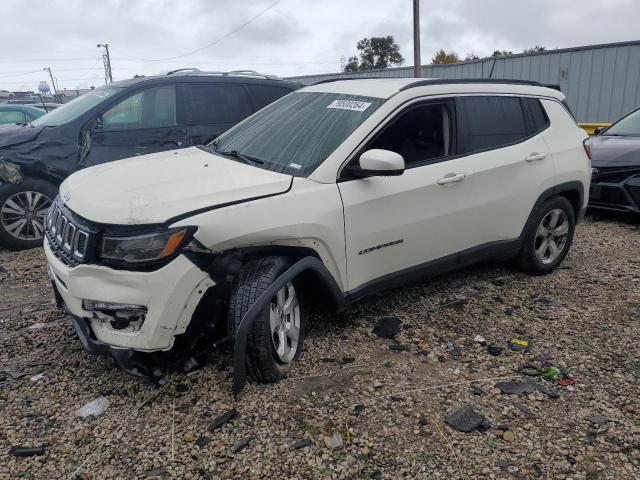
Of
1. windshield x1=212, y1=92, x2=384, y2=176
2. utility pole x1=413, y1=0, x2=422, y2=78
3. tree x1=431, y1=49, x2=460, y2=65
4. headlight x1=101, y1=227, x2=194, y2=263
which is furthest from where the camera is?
tree x1=431, y1=49, x2=460, y2=65

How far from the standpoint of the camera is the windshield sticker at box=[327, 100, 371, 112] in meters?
3.63

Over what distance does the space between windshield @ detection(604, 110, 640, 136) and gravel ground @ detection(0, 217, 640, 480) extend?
4120 mm

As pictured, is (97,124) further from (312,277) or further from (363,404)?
(363,404)

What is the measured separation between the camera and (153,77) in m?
6.27

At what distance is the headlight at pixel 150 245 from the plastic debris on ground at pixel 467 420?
1650 millimetres

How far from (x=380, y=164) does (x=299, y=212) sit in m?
0.56

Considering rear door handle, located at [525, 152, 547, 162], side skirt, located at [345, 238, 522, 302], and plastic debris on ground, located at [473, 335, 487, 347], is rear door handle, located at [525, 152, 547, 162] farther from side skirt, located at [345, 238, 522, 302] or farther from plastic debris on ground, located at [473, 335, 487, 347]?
plastic debris on ground, located at [473, 335, 487, 347]

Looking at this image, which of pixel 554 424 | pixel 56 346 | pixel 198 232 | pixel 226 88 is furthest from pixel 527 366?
pixel 226 88

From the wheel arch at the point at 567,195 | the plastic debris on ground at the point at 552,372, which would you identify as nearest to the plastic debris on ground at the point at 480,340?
the plastic debris on ground at the point at 552,372

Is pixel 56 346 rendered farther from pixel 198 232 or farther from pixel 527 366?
pixel 527 366

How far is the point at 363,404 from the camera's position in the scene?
291cm

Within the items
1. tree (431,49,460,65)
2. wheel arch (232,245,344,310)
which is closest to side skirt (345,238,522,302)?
wheel arch (232,245,344,310)

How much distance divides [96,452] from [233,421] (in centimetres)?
66

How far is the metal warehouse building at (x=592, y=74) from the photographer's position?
41.6 ft
